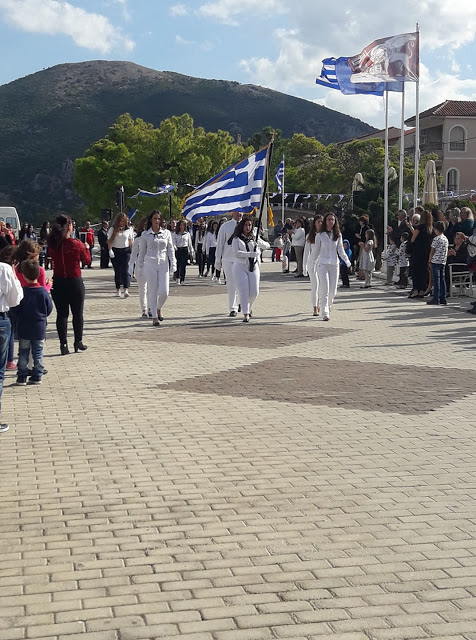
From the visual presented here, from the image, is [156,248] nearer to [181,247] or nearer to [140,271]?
[140,271]

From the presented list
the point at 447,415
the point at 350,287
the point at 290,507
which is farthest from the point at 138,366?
the point at 350,287

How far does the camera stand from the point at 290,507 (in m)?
5.66

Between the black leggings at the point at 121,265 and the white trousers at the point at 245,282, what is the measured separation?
230 inches

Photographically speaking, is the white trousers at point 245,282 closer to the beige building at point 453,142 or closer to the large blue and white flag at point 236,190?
the large blue and white flag at point 236,190

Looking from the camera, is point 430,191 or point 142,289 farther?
point 430,191

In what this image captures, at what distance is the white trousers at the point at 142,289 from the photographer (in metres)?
16.2

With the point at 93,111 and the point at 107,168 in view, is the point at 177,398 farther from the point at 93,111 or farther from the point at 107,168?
the point at 93,111

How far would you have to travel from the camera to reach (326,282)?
1609 cm

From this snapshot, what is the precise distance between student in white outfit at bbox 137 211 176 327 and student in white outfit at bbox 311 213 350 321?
8.11 feet

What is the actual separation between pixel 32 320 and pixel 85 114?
159913 millimetres

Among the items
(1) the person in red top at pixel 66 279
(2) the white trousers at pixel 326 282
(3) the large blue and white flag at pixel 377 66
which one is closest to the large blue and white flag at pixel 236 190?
(2) the white trousers at pixel 326 282

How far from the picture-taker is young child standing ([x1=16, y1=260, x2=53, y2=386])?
33.1 ft

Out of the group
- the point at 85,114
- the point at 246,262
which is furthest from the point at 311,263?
the point at 85,114

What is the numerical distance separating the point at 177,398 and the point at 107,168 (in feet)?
194
